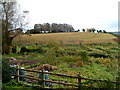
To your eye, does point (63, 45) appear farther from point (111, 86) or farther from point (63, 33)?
point (111, 86)

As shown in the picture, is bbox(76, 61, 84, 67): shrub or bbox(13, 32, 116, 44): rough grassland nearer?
bbox(13, 32, 116, 44): rough grassland

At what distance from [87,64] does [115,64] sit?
2.70 ft

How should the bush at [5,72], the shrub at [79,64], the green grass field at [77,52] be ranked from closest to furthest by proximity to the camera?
the green grass field at [77,52]
the bush at [5,72]
the shrub at [79,64]

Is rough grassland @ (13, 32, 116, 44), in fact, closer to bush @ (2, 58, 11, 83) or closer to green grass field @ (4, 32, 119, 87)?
green grass field @ (4, 32, 119, 87)

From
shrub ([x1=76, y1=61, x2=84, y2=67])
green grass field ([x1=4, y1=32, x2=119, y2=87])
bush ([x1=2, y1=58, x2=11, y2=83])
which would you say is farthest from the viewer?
shrub ([x1=76, y1=61, x2=84, y2=67])

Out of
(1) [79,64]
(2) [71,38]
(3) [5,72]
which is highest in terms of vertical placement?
(2) [71,38]

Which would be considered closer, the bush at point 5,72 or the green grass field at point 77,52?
the green grass field at point 77,52

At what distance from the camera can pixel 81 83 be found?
Answer: 4.48 meters

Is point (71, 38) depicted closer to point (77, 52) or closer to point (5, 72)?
point (77, 52)

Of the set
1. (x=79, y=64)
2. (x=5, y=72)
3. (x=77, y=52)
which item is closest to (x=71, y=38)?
(x=77, y=52)

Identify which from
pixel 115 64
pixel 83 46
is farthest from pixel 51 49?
pixel 115 64

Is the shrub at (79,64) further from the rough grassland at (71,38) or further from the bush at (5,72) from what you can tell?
the bush at (5,72)

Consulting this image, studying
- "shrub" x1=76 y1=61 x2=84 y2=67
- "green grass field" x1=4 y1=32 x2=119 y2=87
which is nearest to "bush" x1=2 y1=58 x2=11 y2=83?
"green grass field" x1=4 y1=32 x2=119 y2=87

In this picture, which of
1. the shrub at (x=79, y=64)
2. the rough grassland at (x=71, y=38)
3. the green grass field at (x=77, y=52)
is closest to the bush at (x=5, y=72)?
the green grass field at (x=77, y=52)
